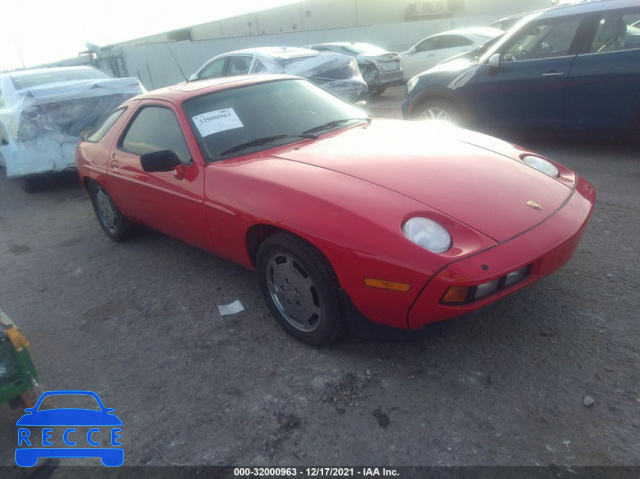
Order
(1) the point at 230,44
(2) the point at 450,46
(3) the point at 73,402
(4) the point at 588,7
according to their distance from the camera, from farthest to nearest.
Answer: (1) the point at 230,44 < (2) the point at 450,46 < (4) the point at 588,7 < (3) the point at 73,402

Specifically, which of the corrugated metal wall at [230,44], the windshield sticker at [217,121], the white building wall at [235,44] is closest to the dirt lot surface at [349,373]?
the windshield sticker at [217,121]

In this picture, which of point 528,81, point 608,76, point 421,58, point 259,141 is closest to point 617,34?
point 608,76

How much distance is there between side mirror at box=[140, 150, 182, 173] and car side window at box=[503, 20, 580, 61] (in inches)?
173

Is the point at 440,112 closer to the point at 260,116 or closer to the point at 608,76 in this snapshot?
the point at 608,76

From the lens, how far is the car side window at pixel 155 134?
130 inches

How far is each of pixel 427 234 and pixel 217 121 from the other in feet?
5.69

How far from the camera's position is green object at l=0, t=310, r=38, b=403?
84.0 inches

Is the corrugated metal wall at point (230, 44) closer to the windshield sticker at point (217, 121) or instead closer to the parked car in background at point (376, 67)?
the parked car in background at point (376, 67)

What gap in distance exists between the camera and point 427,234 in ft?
7.21

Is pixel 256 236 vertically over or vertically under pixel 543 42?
under

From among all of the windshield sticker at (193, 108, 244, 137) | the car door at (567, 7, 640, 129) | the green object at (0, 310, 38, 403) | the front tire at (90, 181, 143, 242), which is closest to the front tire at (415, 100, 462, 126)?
the car door at (567, 7, 640, 129)

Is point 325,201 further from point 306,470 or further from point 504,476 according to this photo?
point 504,476

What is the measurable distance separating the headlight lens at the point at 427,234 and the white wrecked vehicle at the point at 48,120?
540 cm

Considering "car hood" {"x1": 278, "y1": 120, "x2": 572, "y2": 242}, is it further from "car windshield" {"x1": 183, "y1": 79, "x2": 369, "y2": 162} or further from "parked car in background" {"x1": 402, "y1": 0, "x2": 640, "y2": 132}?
"parked car in background" {"x1": 402, "y1": 0, "x2": 640, "y2": 132}
